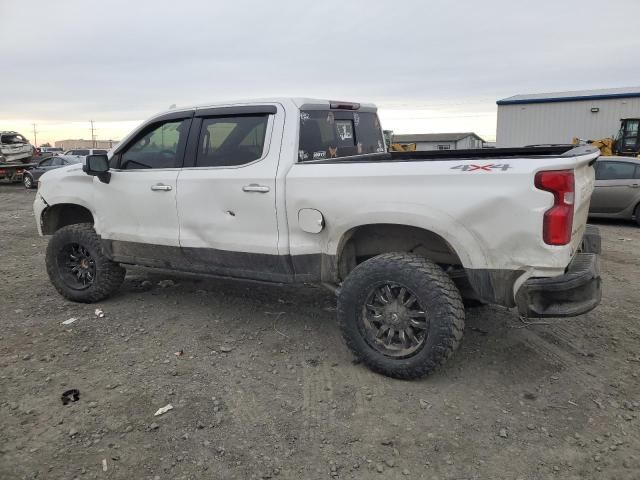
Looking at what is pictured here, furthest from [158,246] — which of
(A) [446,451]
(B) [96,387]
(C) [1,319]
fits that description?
(A) [446,451]

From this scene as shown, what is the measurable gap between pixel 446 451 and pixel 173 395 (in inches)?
72.6

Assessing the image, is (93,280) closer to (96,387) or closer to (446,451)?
(96,387)

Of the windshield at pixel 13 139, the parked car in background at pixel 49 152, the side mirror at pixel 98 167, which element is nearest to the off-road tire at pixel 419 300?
the side mirror at pixel 98 167

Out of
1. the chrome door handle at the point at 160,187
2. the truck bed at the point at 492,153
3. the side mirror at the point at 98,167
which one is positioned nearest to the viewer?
the truck bed at the point at 492,153

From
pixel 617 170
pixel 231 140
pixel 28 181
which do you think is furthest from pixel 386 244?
pixel 28 181

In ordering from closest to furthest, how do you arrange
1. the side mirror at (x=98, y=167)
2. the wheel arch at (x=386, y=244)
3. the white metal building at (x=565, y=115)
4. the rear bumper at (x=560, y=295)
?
the rear bumper at (x=560, y=295), the wheel arch at (x=386, y=244), the side mirror at (x=98, y=167), the white metal building at (x=565, y=115)

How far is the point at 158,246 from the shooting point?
16.1 feet

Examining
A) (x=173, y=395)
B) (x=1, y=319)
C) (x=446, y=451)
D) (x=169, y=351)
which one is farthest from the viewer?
(x=1, y=319)

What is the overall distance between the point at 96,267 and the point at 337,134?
2.79 m

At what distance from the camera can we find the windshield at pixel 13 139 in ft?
76.4

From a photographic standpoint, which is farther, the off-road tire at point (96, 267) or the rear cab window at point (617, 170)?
the rear cab window at point (617, 170)

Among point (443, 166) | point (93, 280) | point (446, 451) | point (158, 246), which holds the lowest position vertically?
point (446, 451)

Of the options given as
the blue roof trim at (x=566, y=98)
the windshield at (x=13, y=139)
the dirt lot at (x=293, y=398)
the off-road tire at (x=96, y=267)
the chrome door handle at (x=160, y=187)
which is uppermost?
the blue roof trim at (x=566, y=98)

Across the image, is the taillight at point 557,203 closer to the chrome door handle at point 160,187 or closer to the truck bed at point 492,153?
the truck bed at point 492,153
